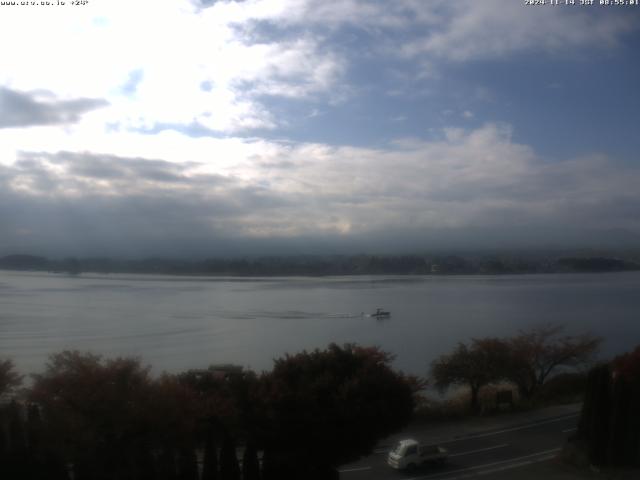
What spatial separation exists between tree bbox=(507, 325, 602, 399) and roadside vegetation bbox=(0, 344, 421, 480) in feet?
27.3

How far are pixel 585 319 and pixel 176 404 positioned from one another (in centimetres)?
2891

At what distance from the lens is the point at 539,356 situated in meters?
16.1

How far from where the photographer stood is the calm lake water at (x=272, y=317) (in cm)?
2092

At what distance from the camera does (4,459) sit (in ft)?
19.9

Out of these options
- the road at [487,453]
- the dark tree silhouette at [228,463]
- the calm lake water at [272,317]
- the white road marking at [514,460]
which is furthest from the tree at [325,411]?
the calm lake water at [272,317]

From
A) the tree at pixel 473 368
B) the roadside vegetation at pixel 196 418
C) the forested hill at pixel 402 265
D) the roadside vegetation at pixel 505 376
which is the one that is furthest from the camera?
the forested hill at pixel 402 265

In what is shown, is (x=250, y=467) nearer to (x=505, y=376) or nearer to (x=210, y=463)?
(x=210, y=463)

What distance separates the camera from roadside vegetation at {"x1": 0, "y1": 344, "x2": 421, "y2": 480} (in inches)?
242

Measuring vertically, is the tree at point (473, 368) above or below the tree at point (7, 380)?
below

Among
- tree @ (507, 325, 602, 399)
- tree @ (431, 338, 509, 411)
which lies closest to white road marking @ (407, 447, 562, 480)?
tree @ (431, 338, 509, 411)

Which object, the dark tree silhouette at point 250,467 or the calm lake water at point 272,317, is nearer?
the dark tree silhouette at point 250,467

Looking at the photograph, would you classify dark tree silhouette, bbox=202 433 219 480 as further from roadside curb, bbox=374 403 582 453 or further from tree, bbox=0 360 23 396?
roadside curb, bbox=374 403 582 453

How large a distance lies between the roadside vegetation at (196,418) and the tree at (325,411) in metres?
0.01

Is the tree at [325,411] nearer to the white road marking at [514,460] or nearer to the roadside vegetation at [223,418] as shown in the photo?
the roadside vegetation at [223,418]
